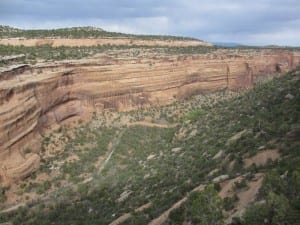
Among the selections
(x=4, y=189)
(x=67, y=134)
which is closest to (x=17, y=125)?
(x=4, y=189)

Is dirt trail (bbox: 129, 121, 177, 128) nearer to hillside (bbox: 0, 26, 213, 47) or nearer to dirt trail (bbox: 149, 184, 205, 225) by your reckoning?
hillside (bbox: 0, 26, 213, 47)

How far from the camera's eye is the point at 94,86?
49688mm

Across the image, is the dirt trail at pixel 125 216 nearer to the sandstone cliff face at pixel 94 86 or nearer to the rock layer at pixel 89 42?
the sandstone cliff face at pixel 94 86

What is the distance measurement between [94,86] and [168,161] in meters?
15.2

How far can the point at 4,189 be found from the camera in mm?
35094

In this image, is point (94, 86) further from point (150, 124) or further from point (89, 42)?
point (89, 42)

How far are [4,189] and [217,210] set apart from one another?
862 inches

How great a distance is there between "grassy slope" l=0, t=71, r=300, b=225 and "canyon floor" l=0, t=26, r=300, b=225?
11 centimetres

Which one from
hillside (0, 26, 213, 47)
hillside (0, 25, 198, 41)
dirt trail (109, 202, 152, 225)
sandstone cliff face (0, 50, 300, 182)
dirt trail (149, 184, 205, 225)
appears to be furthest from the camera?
hillside (0, 25, 198, 41)

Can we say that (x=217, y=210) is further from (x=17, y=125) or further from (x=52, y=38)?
(x=52, y=38)

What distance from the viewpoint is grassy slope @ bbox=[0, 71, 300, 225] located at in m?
24.5

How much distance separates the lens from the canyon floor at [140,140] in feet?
69.6

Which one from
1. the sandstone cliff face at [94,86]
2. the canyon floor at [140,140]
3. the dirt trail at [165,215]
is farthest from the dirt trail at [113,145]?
the dirt trail at [165,215]

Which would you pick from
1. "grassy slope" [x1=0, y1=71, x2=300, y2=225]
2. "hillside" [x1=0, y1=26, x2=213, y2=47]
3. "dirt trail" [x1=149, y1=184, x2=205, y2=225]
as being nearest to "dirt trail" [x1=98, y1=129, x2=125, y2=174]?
"grassy slope" [x1=0, y1=71, x2=300, y2=225]
